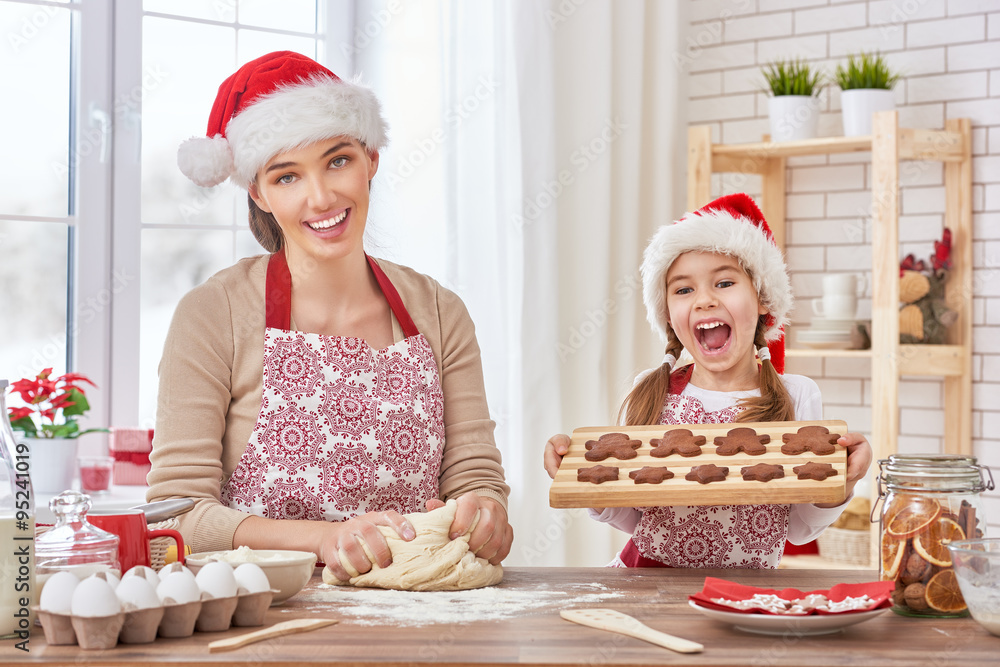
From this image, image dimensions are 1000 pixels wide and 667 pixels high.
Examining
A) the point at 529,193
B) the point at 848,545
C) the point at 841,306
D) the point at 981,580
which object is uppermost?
Answer: the point at 529,193

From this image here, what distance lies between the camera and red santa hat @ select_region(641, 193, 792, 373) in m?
2.20

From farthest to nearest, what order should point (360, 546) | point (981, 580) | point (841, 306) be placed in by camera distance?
point (841, 306), point (360, 546), point (981, 580)

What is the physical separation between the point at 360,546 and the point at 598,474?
401 mm

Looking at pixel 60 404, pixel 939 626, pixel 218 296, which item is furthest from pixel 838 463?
pixel 60 404

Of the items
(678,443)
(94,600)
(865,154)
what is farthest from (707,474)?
(865,154)

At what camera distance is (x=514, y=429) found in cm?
358

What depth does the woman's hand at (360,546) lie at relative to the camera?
157 cm

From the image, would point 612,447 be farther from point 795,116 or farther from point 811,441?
point 795,116

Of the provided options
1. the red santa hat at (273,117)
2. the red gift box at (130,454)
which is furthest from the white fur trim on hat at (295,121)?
the red gift box at (130,454)

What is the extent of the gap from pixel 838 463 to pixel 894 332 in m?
1.96

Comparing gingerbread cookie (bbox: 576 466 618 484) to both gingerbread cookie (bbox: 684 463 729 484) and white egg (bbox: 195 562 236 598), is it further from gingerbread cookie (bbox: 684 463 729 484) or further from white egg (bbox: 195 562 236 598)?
white egg (bbox: 195 562 236 598)

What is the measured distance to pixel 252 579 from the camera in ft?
4.21

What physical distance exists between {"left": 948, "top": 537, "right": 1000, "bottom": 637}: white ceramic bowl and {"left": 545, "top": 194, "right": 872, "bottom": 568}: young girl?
2.02ft

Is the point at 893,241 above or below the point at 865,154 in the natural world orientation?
below
